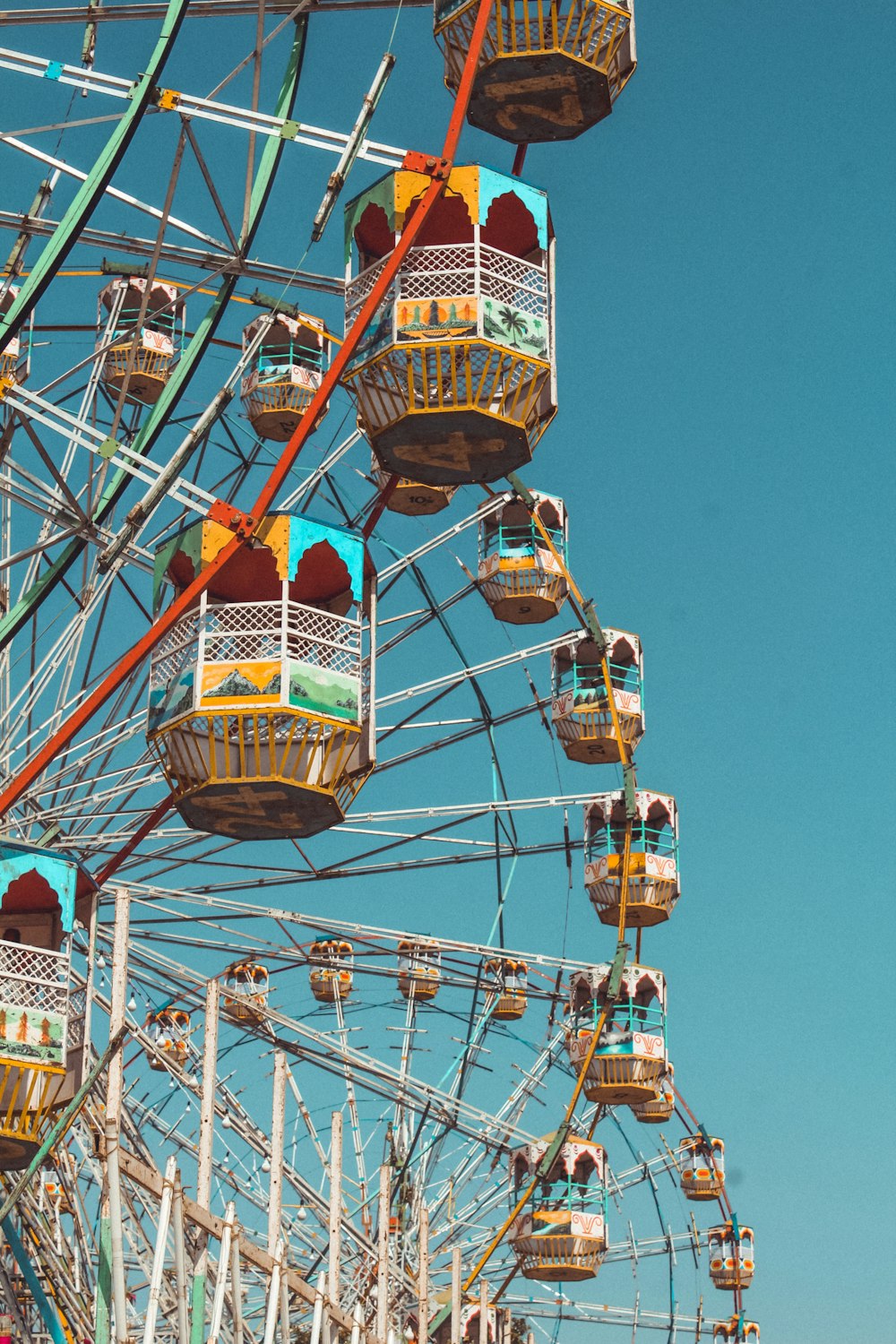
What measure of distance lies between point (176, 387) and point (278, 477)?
1321mm

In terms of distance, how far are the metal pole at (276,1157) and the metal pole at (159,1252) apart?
3121 mm

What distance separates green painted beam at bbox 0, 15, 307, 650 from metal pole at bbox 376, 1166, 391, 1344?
959 cm

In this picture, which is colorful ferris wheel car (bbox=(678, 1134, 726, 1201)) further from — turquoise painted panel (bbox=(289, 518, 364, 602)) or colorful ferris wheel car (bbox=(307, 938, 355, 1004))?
turquoise painted panel (bbox=(289, 518, 364, 602))

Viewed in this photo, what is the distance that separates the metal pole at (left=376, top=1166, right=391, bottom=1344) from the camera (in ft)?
87.7

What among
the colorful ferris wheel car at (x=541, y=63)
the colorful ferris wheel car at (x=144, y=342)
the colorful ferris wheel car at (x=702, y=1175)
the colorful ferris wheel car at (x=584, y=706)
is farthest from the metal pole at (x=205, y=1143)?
the colorful ferris wheel car at (x=702, y=1175)

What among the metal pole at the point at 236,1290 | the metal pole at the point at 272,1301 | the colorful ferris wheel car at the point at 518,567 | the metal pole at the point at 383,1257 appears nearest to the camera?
the metal pole at the point at 236,1290

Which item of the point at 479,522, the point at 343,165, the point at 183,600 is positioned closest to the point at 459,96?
the point at 343,165

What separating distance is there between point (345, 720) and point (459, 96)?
5972mm

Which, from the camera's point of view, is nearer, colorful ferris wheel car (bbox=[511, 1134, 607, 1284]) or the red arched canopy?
the red arched canopy

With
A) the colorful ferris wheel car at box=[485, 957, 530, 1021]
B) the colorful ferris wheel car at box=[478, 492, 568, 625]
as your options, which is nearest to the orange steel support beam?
the colorful ferris wheel car at box=[485, 957, 530, 1021]

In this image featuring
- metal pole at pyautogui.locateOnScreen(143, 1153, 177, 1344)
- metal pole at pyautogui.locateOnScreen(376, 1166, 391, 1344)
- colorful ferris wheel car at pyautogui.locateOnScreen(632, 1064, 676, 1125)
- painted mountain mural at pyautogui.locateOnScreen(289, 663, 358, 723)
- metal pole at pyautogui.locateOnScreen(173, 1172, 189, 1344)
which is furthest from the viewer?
colorful ferris wheel car at pyautogui.locateOnScreen(632, 1064, 676, 1125)

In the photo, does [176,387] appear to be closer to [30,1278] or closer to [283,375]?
[30,1278]

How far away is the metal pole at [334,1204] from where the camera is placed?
82.2 feet

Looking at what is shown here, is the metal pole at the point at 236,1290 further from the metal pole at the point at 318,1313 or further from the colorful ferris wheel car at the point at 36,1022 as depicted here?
the metal pole at the point at 318,1313
